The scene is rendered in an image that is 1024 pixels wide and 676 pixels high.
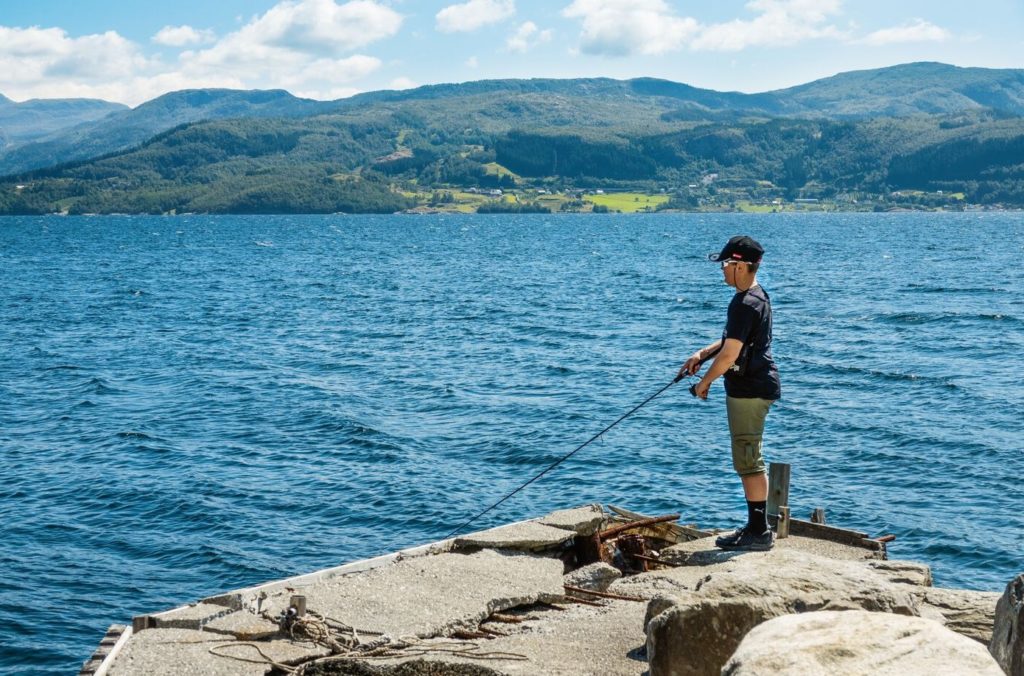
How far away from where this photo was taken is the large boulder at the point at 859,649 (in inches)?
195

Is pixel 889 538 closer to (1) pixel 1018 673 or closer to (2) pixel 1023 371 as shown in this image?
(1) pixel 1018 673

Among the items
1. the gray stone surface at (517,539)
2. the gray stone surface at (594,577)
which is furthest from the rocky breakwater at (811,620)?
the gray stone surface at (517,539)

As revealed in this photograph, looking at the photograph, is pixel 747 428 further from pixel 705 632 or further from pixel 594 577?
pixel 705 632

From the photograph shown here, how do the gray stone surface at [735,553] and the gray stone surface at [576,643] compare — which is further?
the gray stone surface at [735,553]

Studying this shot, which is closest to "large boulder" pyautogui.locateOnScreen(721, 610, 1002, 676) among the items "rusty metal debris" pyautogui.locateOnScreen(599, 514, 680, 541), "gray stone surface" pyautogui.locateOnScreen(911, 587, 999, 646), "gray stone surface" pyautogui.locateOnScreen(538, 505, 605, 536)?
"gray stone surface" pyautogui.locateOnScreen(911, 587, 999, 646)

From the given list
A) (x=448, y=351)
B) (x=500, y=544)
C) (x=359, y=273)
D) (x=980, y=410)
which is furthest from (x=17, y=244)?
(x=500, y=544)

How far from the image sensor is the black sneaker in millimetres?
10375

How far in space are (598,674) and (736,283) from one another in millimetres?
3823

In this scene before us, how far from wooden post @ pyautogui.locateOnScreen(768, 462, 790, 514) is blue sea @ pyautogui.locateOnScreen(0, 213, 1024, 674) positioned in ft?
19.2

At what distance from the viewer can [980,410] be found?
95.2 feet

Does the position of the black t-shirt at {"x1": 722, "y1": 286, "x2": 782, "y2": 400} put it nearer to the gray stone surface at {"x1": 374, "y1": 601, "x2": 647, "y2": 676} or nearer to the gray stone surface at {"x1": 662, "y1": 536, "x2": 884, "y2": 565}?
the gray stone surface at {"x1": 662, "y1": 536, "x2": 884, "y2": 565}

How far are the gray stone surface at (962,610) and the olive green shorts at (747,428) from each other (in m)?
1.79

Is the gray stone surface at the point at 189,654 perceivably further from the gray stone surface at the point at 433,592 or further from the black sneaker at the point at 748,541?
the black sneaker at the point at 748,541

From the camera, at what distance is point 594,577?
10.3 meters
